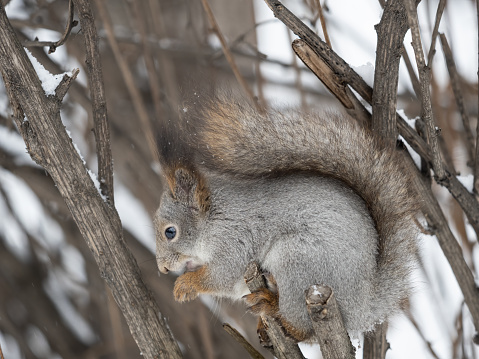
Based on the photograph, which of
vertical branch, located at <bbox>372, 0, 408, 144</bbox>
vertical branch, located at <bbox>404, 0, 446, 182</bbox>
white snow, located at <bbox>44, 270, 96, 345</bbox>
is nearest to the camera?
vertical branch, located at <bbox>404, 0, 446, 182</bbox>

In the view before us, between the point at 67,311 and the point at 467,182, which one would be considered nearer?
the point at 467,182

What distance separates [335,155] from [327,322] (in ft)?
1.24

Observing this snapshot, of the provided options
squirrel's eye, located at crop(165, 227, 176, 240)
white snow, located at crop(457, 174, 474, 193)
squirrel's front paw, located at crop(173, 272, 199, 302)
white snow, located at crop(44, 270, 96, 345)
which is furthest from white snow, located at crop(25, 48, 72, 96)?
white snow, located at crop(44, 270, 96, 345)

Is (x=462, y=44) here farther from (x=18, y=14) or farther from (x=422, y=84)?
(x=18, y=14)

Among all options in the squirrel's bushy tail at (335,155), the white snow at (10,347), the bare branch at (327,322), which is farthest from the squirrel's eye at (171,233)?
the white snow at (10,347)

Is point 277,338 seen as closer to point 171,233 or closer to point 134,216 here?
point 171,233

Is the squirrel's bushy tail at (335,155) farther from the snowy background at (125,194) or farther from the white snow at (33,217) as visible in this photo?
the white snow at (33,217)

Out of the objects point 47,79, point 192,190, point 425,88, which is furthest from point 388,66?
point 47,79

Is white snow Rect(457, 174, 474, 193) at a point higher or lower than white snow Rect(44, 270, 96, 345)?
higher

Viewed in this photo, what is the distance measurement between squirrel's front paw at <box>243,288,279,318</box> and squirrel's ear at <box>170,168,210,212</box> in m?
0.26

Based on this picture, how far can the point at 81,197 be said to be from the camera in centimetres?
139

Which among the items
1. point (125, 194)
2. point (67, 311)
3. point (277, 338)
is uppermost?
point (125, 194)

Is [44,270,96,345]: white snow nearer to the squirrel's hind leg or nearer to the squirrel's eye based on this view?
the squirrel's eye

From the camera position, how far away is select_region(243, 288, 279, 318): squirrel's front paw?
1440 millimetres
